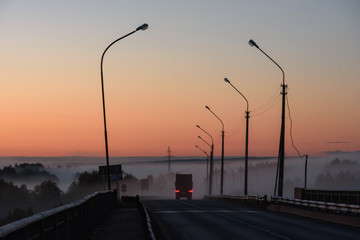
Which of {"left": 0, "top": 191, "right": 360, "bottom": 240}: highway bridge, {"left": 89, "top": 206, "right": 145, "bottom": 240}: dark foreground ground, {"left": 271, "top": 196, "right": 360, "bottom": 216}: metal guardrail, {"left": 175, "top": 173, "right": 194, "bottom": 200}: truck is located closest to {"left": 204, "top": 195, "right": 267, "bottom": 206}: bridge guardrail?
{"left": 271, "top": 196, "right": 360, "bottom": 216}: metal guardrail

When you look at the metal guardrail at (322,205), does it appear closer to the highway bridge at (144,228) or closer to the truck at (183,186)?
the highway bridge at (144,228)

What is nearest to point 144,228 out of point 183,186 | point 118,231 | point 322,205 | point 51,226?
point 51,226

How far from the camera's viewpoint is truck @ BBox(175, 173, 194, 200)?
8803 centimetres

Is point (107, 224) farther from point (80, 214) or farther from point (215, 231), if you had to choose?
point (80, 214)

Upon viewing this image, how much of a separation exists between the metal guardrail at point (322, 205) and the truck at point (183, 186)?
1886 inches

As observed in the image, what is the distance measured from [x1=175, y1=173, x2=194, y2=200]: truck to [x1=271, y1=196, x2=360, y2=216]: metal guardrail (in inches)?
1886

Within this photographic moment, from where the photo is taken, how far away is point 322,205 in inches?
1211

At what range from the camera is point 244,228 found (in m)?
23.9

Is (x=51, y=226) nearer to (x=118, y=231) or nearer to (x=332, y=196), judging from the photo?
(x=118, y=231)

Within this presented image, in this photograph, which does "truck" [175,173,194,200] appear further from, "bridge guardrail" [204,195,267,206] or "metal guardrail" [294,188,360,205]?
"metal guardrail" [294,188,360,205]

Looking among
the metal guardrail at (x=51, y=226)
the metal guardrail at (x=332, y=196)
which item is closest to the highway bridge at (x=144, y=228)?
the metal guardrail at (x=51, y=226)

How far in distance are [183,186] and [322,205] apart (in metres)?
58.6

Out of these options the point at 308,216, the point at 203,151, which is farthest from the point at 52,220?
the point at 203,151

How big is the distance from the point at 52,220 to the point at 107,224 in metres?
15.1
